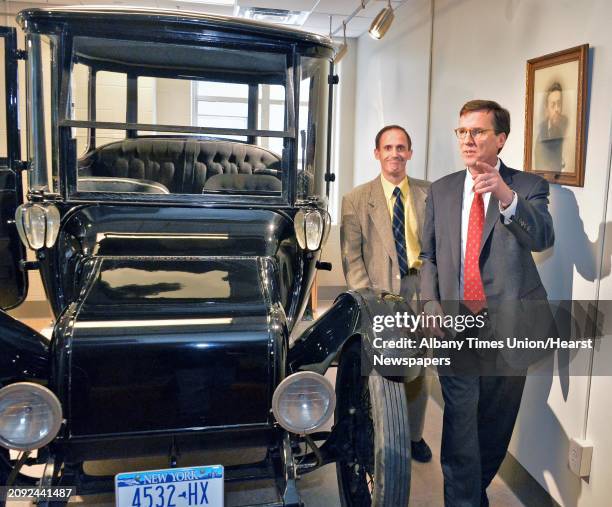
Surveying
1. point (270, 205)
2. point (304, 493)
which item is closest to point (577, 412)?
point (304, 493)

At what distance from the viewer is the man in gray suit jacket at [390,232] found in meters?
2.95

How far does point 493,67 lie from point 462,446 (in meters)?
2.03

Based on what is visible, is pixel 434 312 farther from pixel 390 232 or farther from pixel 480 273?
pixel 390 232

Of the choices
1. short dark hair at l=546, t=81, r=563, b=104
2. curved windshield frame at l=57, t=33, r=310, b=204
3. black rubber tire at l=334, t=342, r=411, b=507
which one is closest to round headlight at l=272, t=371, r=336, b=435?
black rubber tire at l=334, t=342, r=411, b=507

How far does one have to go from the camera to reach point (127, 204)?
2338mm

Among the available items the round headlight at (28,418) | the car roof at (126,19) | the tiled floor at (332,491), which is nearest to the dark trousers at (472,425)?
the tiled floor at (332,491)

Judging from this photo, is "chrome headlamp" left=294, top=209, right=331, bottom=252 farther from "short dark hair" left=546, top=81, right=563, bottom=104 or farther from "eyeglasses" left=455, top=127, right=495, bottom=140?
"short dark hair" left=546, top=81, right=563, bottom=104

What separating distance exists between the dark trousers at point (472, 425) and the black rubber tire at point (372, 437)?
343 mm

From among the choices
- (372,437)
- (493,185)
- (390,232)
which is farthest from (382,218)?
(372,437)

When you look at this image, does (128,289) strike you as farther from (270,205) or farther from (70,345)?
(270,205)

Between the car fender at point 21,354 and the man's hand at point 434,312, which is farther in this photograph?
the man's hand at point 434,312

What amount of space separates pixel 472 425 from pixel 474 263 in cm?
61

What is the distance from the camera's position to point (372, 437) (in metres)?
2.01

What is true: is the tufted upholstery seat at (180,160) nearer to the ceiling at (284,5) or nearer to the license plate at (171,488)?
the license plate at (171,488)
